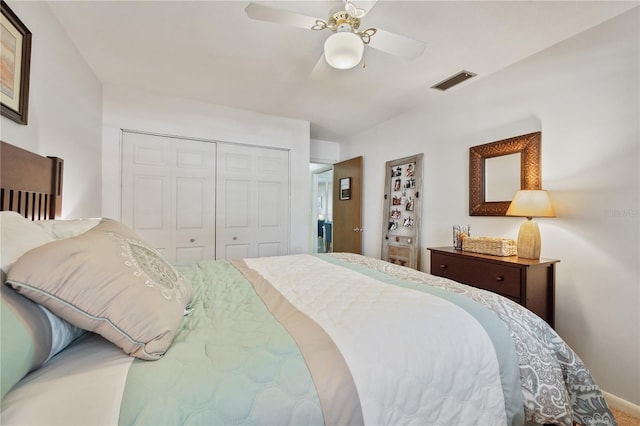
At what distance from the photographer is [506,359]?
966mm

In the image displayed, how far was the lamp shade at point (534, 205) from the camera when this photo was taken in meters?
1.94

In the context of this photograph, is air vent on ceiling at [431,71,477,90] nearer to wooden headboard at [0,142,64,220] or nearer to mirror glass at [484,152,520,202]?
mirror glass at [484,152,520,202]

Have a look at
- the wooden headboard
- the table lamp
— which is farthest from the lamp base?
the wooden headboard

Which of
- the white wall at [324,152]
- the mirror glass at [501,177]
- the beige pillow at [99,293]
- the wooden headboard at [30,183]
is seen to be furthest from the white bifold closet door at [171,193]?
the mirror glass at [501,177]

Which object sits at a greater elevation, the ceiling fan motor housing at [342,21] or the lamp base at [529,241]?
the ceiling fan motor housing at [342,21]

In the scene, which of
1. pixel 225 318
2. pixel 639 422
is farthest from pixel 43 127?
pixel 639 422

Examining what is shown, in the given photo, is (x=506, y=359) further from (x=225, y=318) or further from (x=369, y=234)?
(x=369, y=234)

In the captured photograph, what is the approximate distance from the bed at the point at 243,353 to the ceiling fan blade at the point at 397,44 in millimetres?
1375

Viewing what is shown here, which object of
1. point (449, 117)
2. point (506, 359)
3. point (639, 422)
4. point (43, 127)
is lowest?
point (639, 422)

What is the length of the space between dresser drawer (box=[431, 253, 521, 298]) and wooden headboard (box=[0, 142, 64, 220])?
2749mm

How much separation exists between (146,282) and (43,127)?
5.10 feet

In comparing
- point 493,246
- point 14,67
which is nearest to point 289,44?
point 14,67

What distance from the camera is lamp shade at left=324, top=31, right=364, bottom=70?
1.45 metres

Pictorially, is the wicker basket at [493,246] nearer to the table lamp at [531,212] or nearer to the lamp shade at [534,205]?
the table lamp at [531,212]
